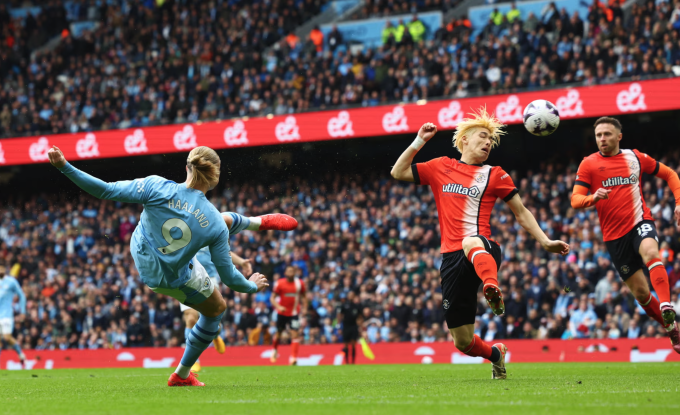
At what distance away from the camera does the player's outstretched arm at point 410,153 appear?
7.49 metres

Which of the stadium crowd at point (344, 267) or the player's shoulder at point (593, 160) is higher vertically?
the player's shoulder at point (593, 160)

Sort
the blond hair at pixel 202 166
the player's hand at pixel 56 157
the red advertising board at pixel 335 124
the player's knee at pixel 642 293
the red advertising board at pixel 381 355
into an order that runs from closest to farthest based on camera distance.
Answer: the player's hand at pixel 56 157 < the blond hair at pixel 202 166 < the player's knee at pixel 642 293 < the red advertising board at pixel 381 355 < the red advertising board at pixel 335 124

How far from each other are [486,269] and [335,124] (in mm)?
15272

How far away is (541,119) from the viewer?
354 inches

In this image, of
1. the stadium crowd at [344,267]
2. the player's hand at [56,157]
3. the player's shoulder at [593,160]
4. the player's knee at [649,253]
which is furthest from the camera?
the stadium crowd at [344,267]

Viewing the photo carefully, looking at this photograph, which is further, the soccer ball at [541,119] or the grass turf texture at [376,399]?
the soccer ball at [541,119]

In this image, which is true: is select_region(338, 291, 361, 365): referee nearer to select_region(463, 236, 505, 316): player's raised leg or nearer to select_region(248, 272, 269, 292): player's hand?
select_region(463, 236, 505, 316): player's raised leg

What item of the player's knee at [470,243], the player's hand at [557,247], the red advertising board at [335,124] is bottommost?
the player's hand at [557,247]

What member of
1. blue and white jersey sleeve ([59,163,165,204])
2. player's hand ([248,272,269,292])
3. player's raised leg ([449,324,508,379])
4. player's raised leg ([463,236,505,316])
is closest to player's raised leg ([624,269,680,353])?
player's raised leg ([449,324,508,379])

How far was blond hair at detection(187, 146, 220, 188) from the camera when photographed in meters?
6.87

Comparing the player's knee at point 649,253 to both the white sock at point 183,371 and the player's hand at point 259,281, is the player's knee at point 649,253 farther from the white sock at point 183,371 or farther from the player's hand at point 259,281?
the white sock at point 183,371

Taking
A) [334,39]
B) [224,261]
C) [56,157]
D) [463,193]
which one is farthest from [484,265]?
Answer: [334,39]

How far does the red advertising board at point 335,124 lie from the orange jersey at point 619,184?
1048cm

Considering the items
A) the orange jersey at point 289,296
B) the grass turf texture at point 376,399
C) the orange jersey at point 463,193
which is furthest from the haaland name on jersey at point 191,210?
the orange jersey at point 289,296
